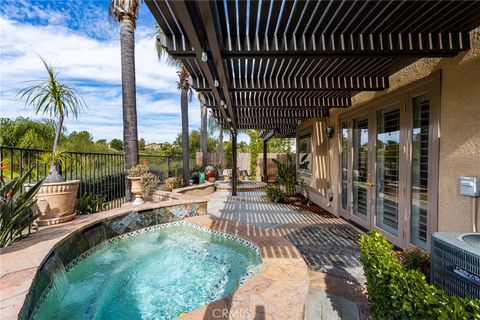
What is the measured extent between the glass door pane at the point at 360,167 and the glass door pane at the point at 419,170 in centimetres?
139

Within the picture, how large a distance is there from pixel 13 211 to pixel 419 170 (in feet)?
19.2

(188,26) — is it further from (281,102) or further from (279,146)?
(279,146)

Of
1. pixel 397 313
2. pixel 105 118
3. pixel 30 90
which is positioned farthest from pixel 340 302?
pixel 105 118

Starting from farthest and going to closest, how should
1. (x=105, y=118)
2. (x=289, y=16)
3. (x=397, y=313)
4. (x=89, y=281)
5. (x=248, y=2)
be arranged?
1. (x=105, y=118)
2. (x=89, y=281)
3. (x=289, y=16)
4. (x=248, y=2)
5. (x=397, y=313)

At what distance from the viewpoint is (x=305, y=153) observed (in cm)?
1042

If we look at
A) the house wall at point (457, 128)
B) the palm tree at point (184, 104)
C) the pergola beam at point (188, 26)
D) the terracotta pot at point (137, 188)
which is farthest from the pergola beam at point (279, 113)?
the pergola beam at point (188, 26)

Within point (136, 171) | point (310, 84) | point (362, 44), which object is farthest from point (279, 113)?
point (362, 44)

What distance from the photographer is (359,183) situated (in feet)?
18.3

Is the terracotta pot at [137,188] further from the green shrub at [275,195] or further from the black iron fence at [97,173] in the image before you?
the green shrub at [275,195]

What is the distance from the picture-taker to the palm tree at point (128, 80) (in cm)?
646

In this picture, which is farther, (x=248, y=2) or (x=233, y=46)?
(x=233, y=46)

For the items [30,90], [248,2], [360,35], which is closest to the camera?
[248,2]

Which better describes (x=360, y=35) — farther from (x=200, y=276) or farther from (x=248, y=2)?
(x=200, y=276)

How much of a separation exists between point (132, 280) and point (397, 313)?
3.35m
